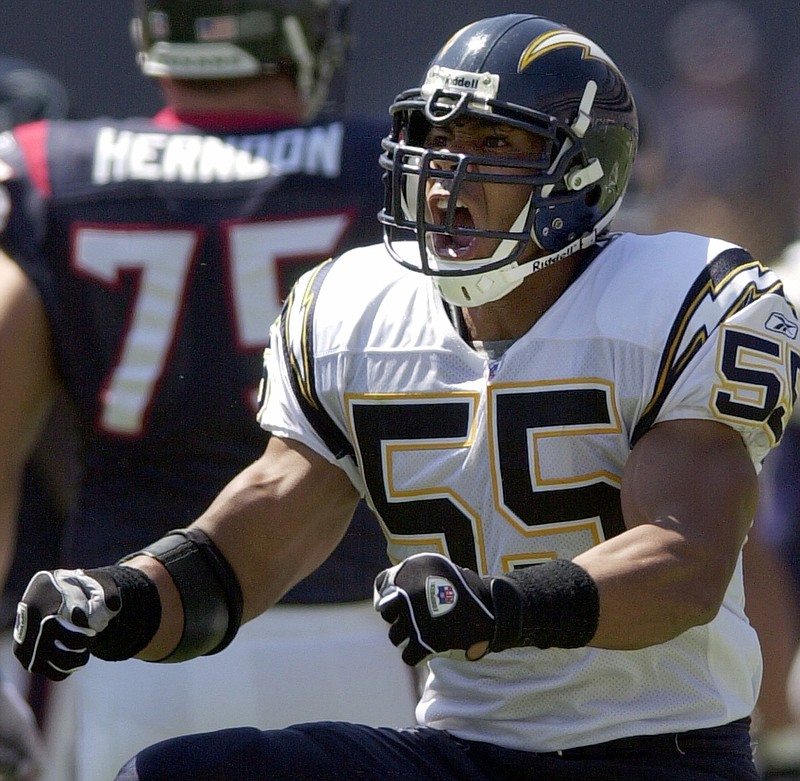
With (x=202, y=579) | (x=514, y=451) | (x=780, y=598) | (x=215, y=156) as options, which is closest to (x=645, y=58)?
(x=780, y=598)

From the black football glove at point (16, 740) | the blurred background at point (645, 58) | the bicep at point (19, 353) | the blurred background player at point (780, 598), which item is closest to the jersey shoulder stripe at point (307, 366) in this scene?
the bicep at point (19, 353)

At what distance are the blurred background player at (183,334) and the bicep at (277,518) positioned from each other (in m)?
0.90

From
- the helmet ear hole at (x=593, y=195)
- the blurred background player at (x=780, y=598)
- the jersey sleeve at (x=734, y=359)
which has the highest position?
the helmet ear hole at (x=593, y=195)

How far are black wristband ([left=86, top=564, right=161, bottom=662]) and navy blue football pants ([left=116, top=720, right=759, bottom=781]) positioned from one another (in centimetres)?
14

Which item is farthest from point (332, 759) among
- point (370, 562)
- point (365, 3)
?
point (365, 3)

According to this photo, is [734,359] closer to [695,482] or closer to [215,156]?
[695,482]

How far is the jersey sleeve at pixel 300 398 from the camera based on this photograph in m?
2.61

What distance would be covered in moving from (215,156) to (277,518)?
1.25 metres

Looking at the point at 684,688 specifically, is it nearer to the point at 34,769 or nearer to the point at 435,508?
the point at 435,508

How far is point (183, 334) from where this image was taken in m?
3.55

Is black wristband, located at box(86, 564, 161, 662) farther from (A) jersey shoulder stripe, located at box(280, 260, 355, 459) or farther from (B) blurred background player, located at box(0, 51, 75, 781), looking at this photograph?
(B) blurred background player, located at box(0, 51, 75, 781)

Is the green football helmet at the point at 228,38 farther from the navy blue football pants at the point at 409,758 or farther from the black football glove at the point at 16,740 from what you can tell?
the navy blue football pants at the point at 409,758

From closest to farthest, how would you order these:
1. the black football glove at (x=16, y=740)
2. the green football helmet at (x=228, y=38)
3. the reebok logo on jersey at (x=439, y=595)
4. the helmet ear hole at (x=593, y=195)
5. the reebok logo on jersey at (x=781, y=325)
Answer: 1. the reebok logo on jersey at (x=439, y=595)
2. the reebok logo on jersey at (x=781, y=325)
3. the helmet ear hole at (x=593, y=195)
4. the green football helmet at (x=228, y=38)
5. the black football glove at (x=16, y=740)

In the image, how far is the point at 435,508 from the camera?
2.54 metres
